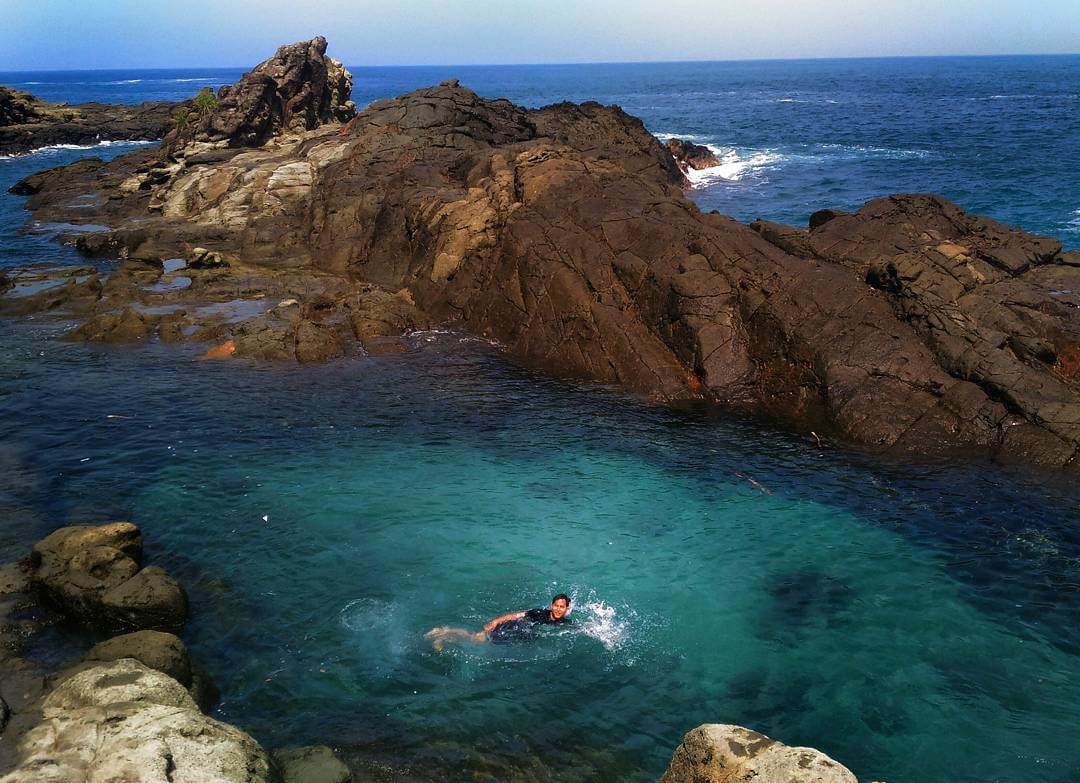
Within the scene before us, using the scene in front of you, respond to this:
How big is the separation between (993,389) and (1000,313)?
371 cm

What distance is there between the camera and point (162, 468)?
22766 mm

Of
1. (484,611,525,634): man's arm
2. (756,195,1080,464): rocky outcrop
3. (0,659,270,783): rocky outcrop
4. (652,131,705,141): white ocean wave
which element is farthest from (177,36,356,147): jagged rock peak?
(0,659,270,783): rocky outcrop

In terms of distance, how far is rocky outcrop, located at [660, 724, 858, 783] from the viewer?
29.4 ft

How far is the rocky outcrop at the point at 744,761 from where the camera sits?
8.95 meters

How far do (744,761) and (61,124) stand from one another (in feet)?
386

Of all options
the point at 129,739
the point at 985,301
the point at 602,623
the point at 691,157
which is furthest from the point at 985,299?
the point at 691,157

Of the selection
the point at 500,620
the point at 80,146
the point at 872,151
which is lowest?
the point at 500,620

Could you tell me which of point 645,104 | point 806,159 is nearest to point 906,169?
point 806,159

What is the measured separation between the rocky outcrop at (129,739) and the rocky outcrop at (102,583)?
363cm

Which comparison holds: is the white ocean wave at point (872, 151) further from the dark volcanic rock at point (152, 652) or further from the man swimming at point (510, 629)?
the dark volcanic rock at point (152, 652)

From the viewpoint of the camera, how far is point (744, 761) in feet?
31.1

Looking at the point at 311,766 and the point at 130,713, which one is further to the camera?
the point at 311,766

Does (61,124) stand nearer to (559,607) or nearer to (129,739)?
(559,607)

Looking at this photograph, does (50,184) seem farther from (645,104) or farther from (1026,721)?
(645,104)
